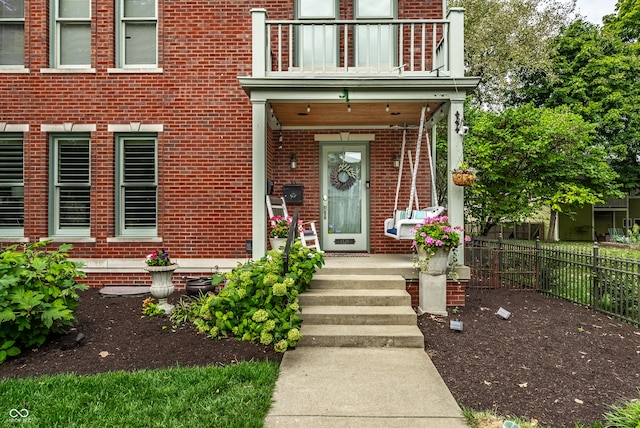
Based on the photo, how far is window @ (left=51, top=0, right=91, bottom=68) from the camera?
7.16 m

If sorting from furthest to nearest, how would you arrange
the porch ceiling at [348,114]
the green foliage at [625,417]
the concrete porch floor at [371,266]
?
the porch ceiling at [348,114] < the concrete porch floor at [371,266] < the green foliage at [625,417]

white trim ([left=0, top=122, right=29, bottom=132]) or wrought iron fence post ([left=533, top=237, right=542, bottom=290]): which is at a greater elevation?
white trim ([left=0, top=122, right=29, bottom=132])

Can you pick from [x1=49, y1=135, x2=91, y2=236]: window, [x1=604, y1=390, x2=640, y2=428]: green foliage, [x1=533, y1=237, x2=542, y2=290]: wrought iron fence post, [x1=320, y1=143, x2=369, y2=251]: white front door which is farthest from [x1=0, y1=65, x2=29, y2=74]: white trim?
[x1=533, y1=237, x2=542, y2=290]: wrought iron fence post

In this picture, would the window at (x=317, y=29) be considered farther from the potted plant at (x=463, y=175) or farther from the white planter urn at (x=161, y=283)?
the white planter urn at (x=161, y=283)

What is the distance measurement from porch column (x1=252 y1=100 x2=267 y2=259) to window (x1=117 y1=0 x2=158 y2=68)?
9.00 ft

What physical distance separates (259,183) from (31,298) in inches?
125

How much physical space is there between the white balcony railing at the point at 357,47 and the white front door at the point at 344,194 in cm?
174

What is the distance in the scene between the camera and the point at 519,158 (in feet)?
38.1

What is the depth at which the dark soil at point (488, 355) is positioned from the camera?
3379 millimetres

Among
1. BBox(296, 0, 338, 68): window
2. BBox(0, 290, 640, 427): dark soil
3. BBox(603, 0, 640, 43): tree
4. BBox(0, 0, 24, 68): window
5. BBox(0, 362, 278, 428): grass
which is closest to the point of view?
BBox(0, 362, 278, 428): grass

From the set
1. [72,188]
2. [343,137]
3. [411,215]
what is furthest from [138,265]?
[411,215]

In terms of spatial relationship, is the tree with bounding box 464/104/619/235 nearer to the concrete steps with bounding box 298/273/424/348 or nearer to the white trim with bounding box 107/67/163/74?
the concrete steps with bounding box 298/273/424/348

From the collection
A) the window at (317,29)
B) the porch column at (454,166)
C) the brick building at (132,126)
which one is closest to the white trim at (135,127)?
the brick building at (132,126)

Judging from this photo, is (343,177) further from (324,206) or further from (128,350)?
(128,350)
